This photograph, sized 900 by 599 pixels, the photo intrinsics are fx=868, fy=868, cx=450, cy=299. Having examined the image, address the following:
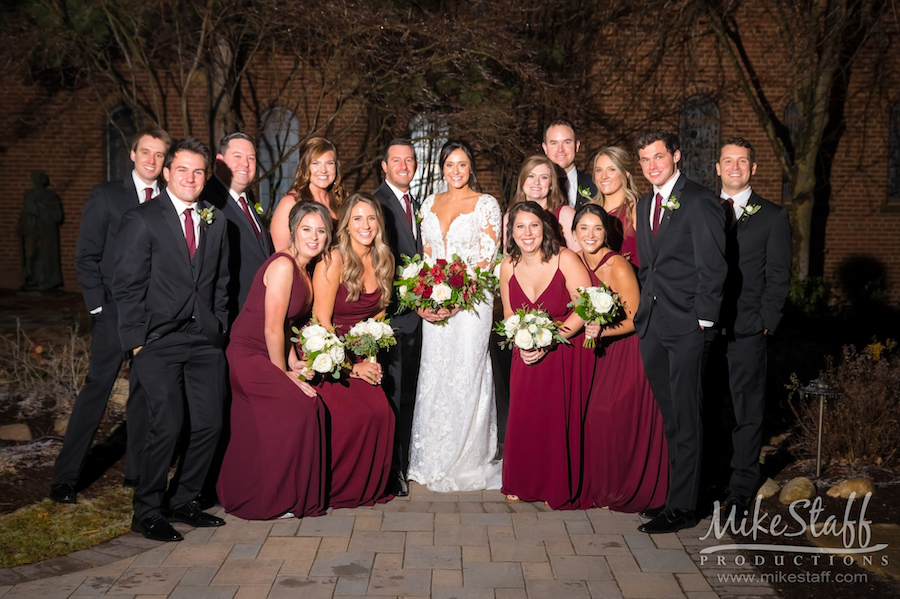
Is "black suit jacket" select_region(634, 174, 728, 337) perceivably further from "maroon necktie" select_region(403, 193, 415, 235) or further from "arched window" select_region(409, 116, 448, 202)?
"arched window" select_region(409, 116, 448, 202)

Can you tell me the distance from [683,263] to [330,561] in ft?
9.15

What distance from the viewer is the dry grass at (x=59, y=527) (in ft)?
16.7

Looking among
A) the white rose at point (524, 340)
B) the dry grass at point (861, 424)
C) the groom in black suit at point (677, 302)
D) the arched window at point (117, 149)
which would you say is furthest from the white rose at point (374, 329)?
the arched window at point (117, 149)

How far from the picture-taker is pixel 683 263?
5.45 m

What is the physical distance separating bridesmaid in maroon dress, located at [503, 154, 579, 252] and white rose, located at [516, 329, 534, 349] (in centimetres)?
99

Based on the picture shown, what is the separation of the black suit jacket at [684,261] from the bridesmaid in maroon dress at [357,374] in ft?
5.89

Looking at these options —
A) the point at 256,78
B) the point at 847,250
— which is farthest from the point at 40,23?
the point at 847,250

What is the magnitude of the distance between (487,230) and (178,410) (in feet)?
8.59

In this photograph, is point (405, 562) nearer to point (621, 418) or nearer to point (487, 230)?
point (621, 418)

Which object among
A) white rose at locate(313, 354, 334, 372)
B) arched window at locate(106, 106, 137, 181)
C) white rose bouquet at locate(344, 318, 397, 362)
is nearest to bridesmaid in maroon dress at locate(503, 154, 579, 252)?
white rose bouquet at locate(344, 318, 397, 362)

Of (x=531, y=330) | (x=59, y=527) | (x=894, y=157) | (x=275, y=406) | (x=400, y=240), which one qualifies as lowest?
(x=59, y=527)

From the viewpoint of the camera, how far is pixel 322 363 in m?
5.54

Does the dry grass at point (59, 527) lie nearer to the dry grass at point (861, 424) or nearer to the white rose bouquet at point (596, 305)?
the white rose bouquet at point (596, 305)

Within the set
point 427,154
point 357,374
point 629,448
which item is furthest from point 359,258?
point 427,154
